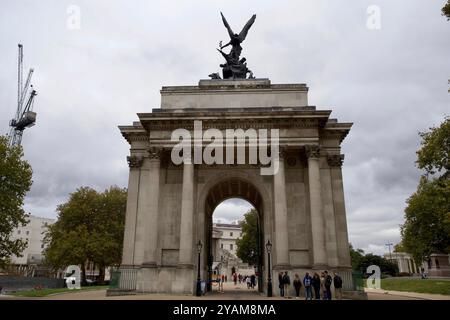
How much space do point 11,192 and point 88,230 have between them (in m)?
22.0

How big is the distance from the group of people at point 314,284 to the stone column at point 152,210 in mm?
9577

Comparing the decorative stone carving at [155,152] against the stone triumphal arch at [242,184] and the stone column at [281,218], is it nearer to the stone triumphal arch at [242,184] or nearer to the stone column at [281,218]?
the stone triumphal arch at [242,184]

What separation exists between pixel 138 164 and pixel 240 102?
404 inches

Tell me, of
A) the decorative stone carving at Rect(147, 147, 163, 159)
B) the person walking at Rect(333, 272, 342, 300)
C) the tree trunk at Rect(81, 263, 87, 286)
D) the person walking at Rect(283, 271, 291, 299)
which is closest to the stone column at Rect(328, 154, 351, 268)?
the person walking at Rect(333, 272, 342, 300)

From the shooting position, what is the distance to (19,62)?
11419cm

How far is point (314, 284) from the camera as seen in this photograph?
78.7 ft

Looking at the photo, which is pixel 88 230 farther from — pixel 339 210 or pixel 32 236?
pixel 32 236

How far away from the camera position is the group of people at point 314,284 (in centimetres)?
2389

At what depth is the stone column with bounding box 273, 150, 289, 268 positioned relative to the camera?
91.0 ft

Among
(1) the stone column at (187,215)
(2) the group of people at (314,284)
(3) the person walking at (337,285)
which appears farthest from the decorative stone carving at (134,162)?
(3) the person walking at (337,285)

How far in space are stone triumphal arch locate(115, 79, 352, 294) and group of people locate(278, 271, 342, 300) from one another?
1.27 m

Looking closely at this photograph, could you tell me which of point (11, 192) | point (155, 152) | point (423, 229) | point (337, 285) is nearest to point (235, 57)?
point (155, 152)
